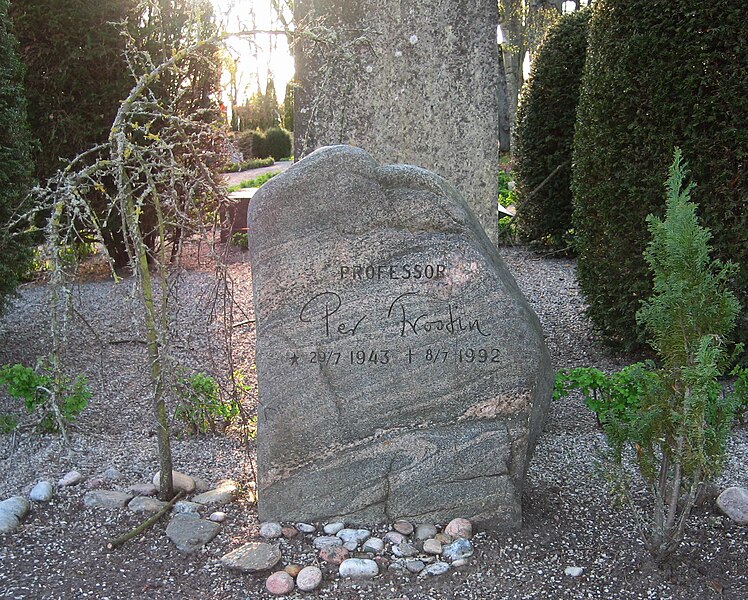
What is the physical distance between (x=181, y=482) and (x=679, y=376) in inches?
93.4

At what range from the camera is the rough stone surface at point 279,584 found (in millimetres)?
3236

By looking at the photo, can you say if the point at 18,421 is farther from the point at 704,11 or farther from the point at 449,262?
the point at 704,11

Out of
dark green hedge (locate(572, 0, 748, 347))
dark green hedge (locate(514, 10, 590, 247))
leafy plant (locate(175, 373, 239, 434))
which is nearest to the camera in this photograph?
leafy plant (locate(175, 373, 239, 434))

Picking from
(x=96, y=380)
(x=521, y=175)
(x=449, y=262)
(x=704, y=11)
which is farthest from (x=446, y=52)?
(x=521, y=175)

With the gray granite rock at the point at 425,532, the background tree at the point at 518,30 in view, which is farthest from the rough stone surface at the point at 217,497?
the background tree at the point at 518,30

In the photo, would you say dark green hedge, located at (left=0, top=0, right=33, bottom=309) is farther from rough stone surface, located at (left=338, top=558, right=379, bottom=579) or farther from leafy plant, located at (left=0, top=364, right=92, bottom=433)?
rough stone surface, located at (left=338, top=558, right=379, bottom=579)

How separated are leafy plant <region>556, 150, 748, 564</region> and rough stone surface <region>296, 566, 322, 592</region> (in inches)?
50.1

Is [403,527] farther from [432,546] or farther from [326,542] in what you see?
[326,542]

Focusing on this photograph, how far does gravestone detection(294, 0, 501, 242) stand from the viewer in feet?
16.7

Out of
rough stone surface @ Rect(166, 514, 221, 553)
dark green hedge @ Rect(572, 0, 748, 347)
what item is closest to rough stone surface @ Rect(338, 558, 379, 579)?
rough stone surface @ Rect(166, 514, 221, 553)

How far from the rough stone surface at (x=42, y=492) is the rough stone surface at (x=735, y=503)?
3.17 m

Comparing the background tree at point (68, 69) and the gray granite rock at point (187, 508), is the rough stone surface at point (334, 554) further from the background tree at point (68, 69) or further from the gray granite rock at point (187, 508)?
the background tree at point (68, 69)

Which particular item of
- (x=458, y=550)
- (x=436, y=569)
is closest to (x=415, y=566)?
(x=436, y=569)

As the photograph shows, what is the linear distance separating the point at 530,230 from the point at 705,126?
4.25m
